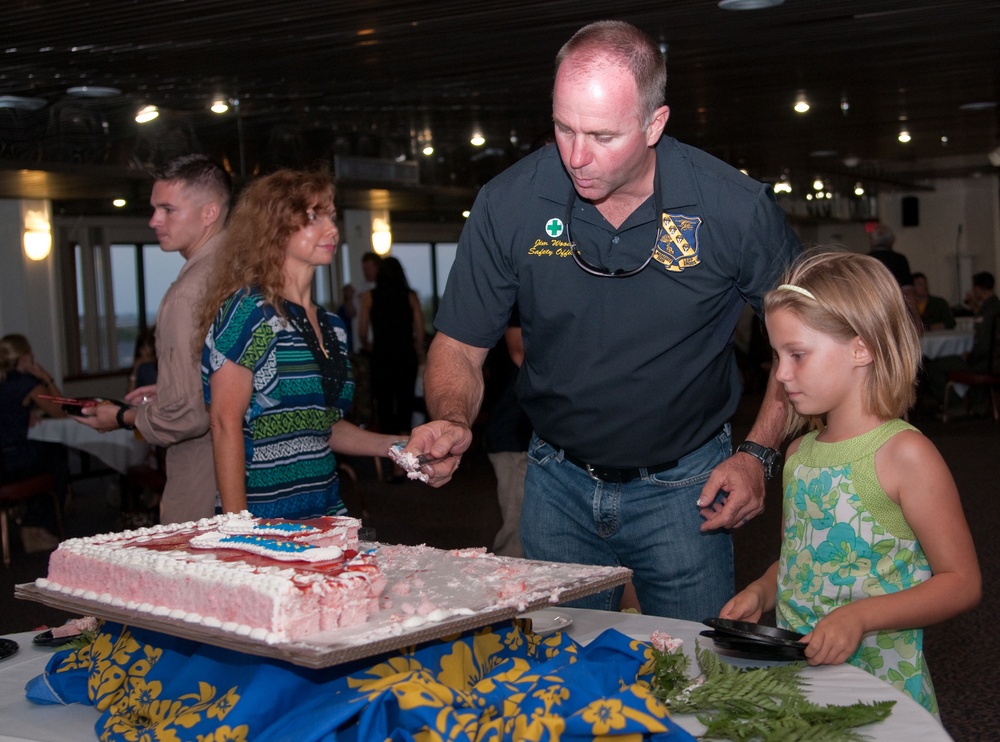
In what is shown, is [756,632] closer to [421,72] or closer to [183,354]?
[183,354]

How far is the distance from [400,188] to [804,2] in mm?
5428

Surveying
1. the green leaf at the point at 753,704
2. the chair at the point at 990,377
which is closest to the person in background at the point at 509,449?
the green leaf at the point at 753,704

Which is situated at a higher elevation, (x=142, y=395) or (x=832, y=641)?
(x=142, y=395)

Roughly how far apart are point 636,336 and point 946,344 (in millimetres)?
9456

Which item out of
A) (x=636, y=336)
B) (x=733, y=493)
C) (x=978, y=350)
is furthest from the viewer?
(x=978, y=350)

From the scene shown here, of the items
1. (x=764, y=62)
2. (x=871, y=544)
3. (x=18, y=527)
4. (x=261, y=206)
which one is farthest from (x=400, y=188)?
(x=871, y=544)

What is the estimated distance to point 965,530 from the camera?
4.98 ft

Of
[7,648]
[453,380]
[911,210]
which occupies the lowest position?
[7,648]

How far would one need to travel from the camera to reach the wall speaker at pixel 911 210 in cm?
1984

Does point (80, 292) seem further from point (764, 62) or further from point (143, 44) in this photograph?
point (764, 62)

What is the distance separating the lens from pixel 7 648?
1.55 meters

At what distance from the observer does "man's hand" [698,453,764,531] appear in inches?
67.9

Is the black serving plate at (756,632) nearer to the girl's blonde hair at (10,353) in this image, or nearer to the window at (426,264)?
the girl's blonde hair at (10,353)

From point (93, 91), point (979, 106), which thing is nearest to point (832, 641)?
point (93, 91)
